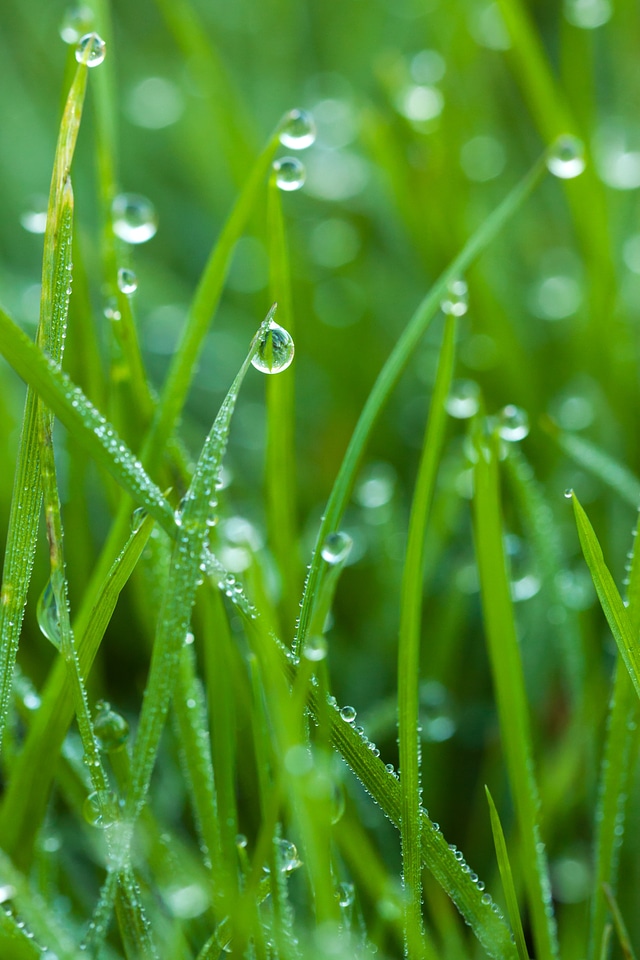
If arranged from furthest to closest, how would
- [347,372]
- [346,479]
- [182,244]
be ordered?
[182,244], [347,372], [346,479]

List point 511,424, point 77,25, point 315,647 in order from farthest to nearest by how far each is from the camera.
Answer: point 77,25
point 511,424
point 315,647

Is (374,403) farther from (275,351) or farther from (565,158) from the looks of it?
(565,158)

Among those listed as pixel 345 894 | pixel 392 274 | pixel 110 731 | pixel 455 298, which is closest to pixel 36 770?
pixel 110 731

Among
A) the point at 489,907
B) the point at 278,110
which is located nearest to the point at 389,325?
the point at 278,110

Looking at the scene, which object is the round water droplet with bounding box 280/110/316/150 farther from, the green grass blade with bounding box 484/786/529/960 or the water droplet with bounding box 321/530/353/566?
the green grass blade with bounding box 484/786/529/960

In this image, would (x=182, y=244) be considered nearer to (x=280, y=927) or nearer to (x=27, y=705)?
(x=27, y=705)

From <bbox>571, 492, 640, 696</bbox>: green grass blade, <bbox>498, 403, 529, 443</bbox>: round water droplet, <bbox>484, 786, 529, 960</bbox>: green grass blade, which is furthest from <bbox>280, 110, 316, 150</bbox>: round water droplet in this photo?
<bbox>484, 786, 529, 960</bbox>: green grass blade
